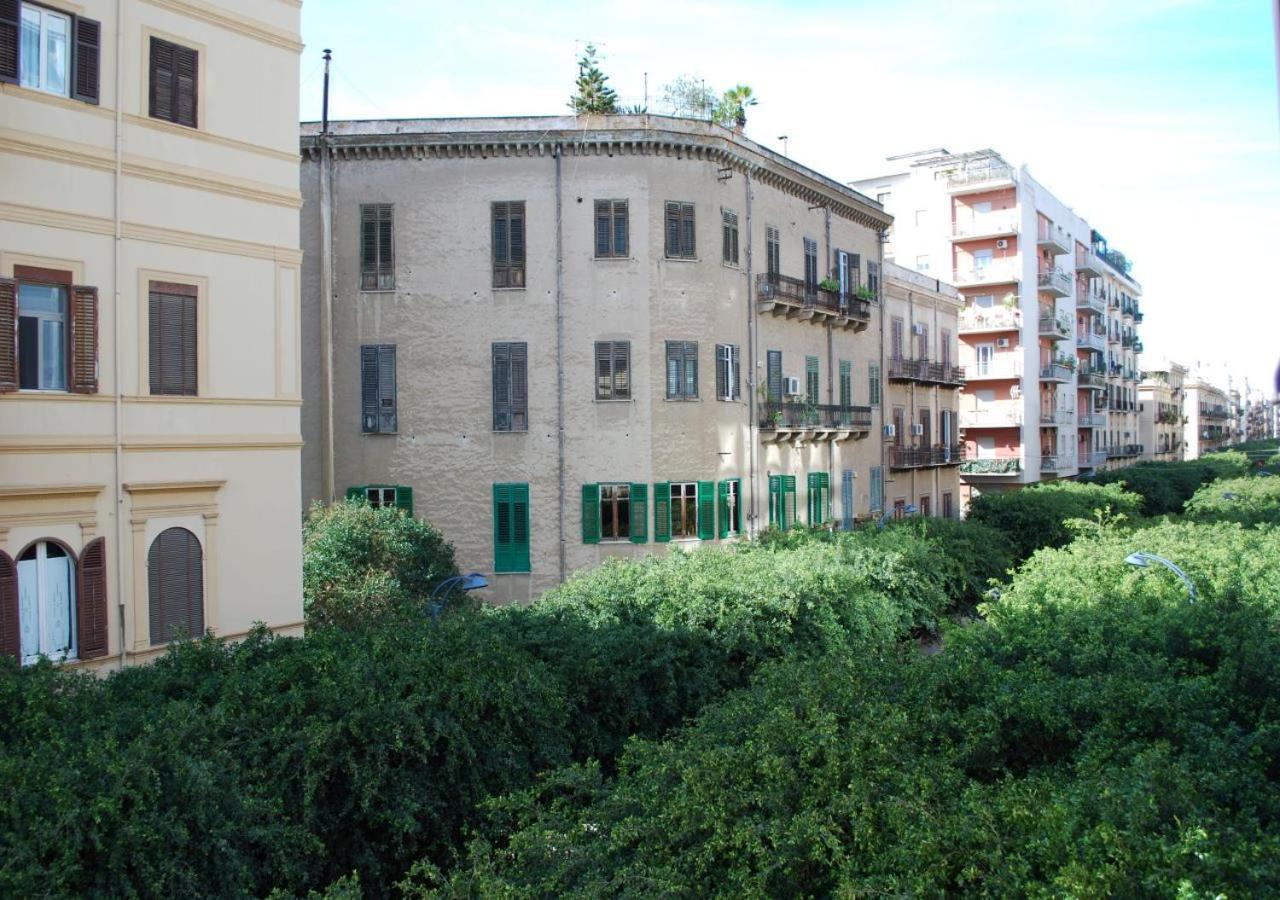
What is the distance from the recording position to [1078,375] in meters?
60.1

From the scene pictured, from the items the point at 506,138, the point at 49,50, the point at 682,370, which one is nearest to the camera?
the point at 49,50

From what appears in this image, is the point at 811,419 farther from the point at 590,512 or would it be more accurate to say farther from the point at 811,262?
the point at 590,512

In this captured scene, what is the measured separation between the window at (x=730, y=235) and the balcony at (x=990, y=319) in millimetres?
27397

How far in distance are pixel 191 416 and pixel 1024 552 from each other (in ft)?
84.0

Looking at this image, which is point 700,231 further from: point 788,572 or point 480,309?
point 788,572

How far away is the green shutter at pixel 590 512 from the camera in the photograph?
1019 inches

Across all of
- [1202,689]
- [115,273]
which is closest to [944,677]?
[1202,689]

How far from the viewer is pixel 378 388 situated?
2625 cm

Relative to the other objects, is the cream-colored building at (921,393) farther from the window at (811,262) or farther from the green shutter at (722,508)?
the green shutter at (722,508)

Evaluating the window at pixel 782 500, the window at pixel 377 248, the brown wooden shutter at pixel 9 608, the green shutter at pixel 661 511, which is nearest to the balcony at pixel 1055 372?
the window at pixel 782 500

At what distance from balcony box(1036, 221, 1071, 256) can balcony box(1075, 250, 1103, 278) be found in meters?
5.03

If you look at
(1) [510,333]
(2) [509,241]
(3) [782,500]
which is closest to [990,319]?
(3) [782,500]

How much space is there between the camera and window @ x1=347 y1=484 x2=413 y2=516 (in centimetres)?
2602

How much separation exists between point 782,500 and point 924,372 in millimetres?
13472
